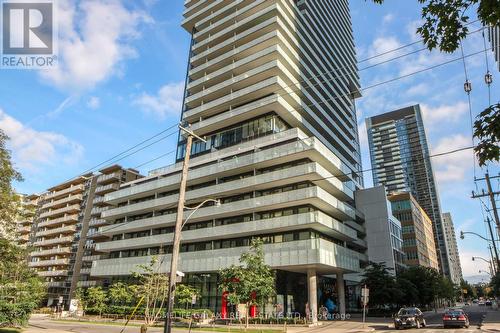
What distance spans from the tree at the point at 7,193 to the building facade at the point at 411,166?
14882cm

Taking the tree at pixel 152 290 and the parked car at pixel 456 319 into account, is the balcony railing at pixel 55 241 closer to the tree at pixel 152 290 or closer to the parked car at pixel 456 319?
the tree at pixel 152 290

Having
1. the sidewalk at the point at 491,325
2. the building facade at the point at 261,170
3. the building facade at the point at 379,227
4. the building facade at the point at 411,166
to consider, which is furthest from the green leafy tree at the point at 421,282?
the building facade at the point at 411,166

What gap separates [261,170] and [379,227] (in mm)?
27048

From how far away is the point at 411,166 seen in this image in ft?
524

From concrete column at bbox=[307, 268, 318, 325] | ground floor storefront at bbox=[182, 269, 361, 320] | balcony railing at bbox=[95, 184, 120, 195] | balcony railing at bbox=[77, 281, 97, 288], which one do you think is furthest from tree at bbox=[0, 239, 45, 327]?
balcony railing at bbox=[95, 184, 120, 195]

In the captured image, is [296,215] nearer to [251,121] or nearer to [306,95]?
[251,121]

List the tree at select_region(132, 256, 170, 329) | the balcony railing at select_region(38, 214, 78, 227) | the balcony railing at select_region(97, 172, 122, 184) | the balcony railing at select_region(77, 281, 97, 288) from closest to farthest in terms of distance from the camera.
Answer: the tree at select_region(132, 256, 170, 329)
the balcony railing at select_region(77, 281, 97, 288)
the balcony railing at select_region(97, 172, 122, 184)
the balcony railing at select_region(38, 214, 78, 227)

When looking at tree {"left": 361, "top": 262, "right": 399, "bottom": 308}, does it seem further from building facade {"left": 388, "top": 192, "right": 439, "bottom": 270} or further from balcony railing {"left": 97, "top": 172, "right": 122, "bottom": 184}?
balcony railing {"left": 97, "top": 172, "right": 122, "bottom": 184}

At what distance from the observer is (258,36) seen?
64.5 metres

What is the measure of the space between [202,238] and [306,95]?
2919 cm

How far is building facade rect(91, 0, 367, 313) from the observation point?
4506 centimetres

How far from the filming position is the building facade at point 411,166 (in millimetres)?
158875

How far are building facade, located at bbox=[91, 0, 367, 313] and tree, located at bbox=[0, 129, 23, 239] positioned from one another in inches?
1062

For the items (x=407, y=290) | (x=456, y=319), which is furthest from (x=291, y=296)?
(x=456, y=319)
